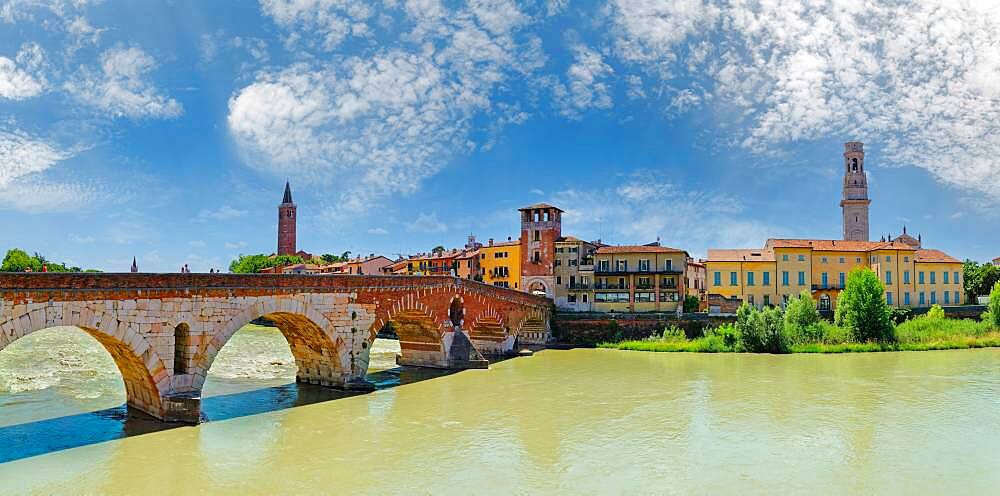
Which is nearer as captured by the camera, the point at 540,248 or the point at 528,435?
the point at 528,435

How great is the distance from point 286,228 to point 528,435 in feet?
366

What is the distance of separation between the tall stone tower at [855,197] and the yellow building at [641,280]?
111 ft

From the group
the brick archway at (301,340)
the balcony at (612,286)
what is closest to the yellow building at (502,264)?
the balcony at (612,286)

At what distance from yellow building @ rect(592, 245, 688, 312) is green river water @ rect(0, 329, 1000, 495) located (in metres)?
16.7

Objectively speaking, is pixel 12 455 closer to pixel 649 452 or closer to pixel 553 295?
pixel 649 452

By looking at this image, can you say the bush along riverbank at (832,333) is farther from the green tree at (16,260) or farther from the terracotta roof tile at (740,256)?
the green tree at (16,260)

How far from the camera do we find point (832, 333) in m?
39.3

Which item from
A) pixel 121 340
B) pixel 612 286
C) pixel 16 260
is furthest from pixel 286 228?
→ pixel 121 340

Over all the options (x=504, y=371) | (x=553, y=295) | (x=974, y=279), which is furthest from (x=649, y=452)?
(x=974, y=279)

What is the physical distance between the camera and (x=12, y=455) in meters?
15.4

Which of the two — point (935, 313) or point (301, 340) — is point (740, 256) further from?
point (301, 340)

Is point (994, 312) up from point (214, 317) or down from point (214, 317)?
down

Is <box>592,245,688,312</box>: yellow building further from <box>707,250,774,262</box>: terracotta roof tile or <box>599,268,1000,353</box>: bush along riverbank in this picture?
<box>599,268,1000,353</box>: bush along riverbank

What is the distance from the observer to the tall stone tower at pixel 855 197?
7050 cm
